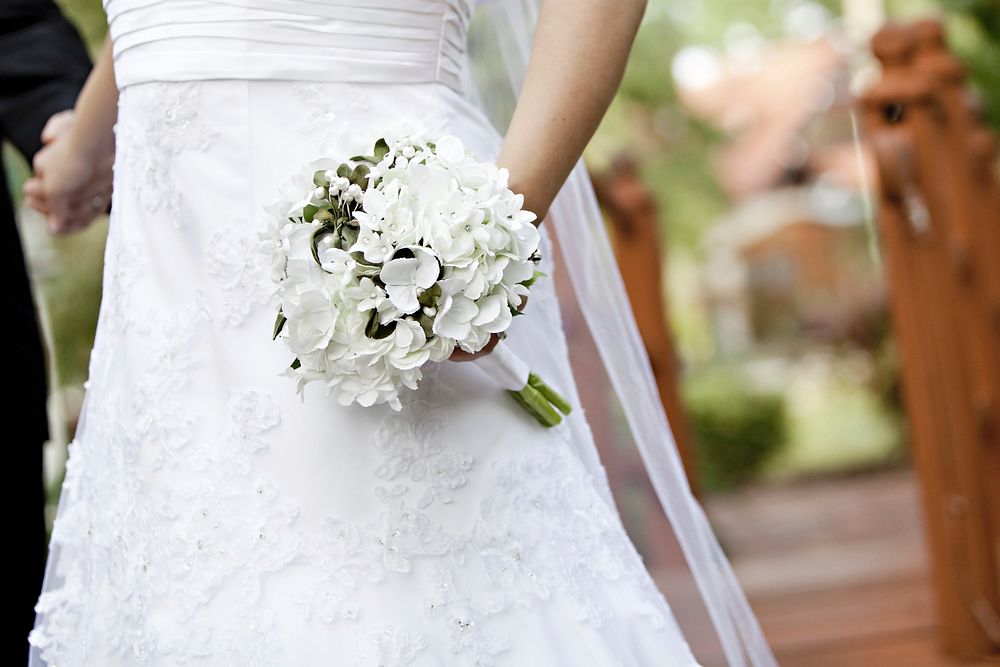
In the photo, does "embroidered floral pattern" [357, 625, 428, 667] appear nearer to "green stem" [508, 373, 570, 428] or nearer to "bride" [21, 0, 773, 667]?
"bride" [21, 0, 773, 667]

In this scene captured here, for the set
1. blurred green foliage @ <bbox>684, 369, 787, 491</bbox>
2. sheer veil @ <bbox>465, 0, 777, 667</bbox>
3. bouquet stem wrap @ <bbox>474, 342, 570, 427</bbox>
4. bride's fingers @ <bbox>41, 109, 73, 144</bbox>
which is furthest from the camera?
blurred green foliage @ <bbox>684, 369, 787, 491</bbox>

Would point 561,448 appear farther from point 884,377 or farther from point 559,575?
point 884,377

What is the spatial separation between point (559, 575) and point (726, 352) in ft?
53.8

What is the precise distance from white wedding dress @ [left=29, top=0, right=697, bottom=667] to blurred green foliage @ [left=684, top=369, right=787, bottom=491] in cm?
886

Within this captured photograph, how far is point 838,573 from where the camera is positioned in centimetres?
552

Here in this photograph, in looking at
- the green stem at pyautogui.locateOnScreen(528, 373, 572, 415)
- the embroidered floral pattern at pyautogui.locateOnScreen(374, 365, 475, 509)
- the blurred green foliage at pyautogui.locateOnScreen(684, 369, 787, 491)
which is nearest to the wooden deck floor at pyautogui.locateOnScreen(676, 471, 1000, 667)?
the blurred green foliage at pyautogui.locateOnScreen(684, 369, 787, 491)

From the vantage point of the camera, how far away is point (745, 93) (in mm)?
15242

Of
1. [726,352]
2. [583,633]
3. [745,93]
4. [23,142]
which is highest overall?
[745,93]

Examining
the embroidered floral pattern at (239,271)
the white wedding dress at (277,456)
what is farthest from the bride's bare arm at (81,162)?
the embroidered floral pattern at (239,271)

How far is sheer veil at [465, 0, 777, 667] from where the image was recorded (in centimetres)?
192

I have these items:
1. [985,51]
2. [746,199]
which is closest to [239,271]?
[985,51]

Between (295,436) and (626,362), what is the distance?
0.67m

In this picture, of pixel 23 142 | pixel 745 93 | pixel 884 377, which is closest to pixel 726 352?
pixel 745 93

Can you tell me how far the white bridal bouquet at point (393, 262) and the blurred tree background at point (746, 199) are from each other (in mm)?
6192
